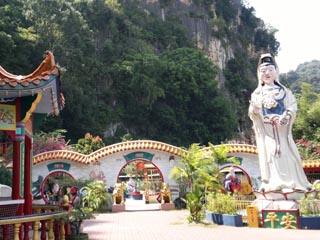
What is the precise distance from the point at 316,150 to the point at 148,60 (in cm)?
2016

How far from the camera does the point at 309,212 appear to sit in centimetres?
1079

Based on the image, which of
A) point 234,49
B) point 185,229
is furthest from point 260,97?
point 234,49

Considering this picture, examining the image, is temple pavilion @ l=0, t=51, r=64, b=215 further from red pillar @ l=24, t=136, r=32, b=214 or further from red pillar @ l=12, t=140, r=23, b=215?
red pillar @ l=24, t=136, r=32, b=214

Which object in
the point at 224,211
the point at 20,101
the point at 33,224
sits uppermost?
the point at 20,101

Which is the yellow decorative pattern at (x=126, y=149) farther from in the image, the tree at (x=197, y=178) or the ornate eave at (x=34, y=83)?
the ornate eave at (x=34, y=83)

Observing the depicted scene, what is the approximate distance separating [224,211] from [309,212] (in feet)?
8.36

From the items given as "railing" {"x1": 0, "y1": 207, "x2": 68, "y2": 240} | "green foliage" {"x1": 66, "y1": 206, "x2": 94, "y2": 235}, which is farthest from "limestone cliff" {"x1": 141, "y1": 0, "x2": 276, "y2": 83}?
"railing" {"x1": 0, "y1": 207, "x2": 68, "y2": 240}

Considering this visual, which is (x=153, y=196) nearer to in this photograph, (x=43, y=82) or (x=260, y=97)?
(x=260, y=97)

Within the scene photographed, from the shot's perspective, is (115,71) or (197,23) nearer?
(115,71)

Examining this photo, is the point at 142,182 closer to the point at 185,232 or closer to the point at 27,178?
the point at 185,232

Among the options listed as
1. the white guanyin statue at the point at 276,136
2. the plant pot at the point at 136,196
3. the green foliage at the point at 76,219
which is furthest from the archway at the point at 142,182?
the green foliage at the point at 76,219

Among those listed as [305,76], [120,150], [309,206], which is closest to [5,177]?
[120,150]

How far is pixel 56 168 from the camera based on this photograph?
19156mm

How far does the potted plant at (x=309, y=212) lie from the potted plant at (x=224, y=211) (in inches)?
69.7
